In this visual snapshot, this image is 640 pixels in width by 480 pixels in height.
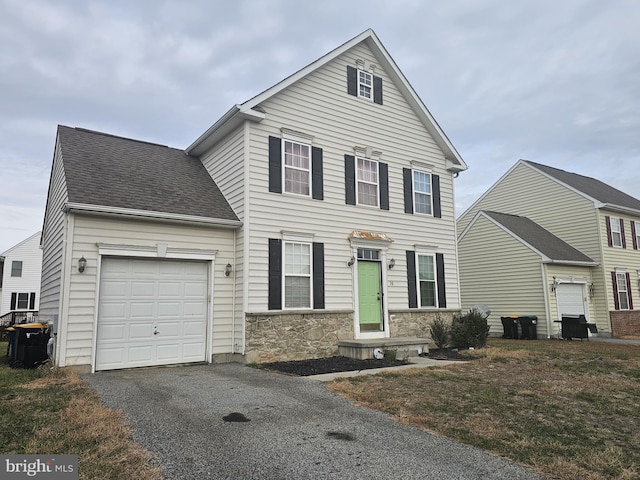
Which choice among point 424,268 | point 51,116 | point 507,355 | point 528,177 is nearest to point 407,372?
point 507,355

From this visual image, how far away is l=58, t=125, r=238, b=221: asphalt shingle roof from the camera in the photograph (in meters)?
9.76

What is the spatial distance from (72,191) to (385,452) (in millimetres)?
8186

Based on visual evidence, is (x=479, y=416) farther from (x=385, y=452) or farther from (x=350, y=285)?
(x=350, y=285)

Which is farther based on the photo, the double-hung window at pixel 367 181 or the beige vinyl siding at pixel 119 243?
the double-hung window at pixel 367 181

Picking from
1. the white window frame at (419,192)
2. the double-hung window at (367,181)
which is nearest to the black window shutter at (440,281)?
the white window frame at (419,192)

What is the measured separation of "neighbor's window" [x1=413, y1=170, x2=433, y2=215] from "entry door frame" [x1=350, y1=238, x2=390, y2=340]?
2148 millimetres

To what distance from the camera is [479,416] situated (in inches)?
226

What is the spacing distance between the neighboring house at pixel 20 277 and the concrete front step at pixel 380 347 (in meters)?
29.3

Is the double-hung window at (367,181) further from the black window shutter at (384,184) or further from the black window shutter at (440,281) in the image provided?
the black window shutter at (440,281)

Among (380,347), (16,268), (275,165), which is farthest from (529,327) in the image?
(16,268)

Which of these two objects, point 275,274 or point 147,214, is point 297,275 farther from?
point 147,214

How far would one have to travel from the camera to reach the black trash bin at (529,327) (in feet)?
60.5

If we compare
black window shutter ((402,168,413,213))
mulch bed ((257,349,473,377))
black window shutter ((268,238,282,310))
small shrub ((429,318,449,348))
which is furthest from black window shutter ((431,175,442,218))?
black window shutter ((268,238,282,310))

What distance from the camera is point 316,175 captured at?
12.2 m
